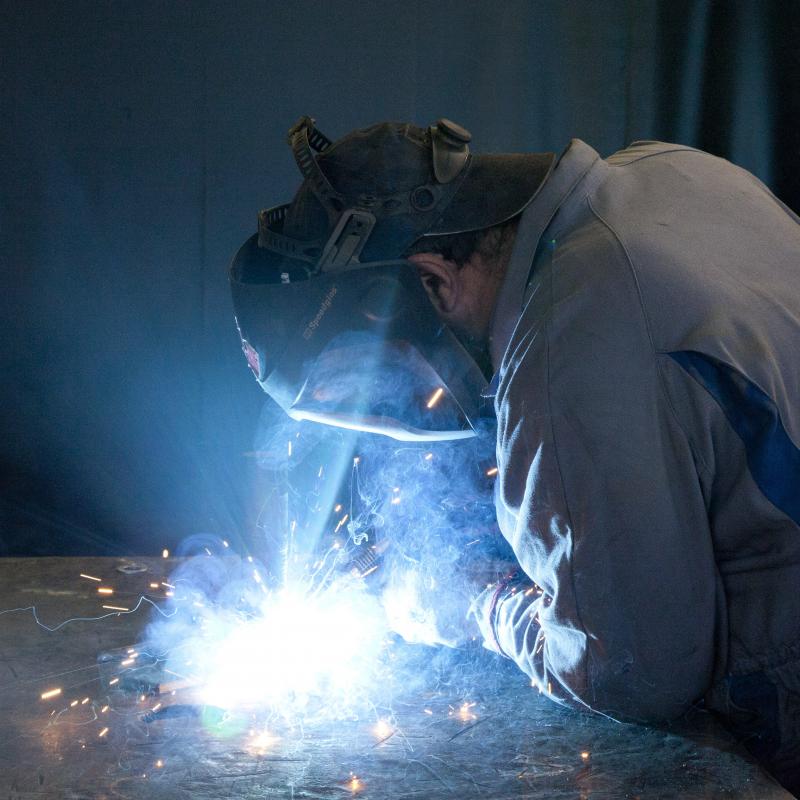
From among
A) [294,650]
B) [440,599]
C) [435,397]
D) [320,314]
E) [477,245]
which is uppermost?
[477,245]

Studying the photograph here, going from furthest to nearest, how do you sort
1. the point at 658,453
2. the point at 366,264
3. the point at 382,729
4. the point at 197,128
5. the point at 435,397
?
the point at 197,128 → the point at 435,397 → the point at 366,264 → the point at 382,729 → the point at 658,453

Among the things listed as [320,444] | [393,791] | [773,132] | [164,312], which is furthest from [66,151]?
[393,791]

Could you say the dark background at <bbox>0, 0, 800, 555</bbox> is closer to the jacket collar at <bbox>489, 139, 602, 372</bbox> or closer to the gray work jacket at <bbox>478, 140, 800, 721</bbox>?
the jacket collar at <bbox>489, 139, 602, 372</bbox>

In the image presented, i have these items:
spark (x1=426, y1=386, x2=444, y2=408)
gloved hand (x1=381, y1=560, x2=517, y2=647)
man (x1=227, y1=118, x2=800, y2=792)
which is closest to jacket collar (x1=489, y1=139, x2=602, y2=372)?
man (x1=227, y1=118, x2=800, y2=792)

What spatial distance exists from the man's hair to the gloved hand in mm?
611

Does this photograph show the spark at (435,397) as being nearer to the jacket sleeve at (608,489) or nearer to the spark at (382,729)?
the jacket sleeve at (608,489)

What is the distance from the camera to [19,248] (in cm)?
302

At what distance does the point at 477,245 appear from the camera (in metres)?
1.52

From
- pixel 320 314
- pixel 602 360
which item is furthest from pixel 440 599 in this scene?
pixel 602 360

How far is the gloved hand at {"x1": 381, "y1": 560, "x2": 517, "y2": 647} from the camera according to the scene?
1.73 metres

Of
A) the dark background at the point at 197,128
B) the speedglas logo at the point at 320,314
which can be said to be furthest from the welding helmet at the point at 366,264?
the dark background at the point at 197,128

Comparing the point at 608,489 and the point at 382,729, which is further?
the point at 382,729

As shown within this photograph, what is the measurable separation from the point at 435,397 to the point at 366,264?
0.29m

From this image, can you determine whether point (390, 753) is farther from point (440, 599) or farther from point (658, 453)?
point (658, 453)
